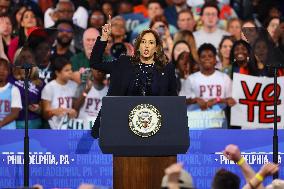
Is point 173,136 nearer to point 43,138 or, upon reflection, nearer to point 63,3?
point 43,138

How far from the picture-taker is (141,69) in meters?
9.61

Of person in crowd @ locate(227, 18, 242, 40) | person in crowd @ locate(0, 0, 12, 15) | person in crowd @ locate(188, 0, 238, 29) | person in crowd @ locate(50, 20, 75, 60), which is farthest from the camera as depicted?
person in crowd @ locate(188, 0, 238, 29)

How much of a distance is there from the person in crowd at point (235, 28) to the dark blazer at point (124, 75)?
208 inches

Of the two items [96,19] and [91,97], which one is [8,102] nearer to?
[91,97]

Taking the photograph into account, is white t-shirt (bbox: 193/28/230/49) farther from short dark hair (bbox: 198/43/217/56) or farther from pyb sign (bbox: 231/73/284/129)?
pyb sign (bbox: 231/73/284/129)

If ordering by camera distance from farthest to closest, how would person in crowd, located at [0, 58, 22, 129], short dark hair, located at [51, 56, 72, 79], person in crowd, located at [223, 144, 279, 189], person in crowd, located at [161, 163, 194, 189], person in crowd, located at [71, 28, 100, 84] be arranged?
person in crowd, located at [71, 28, 100, 84] < short dark hair, located at [51, 56, 72, 79] < person in crowd, located at [0, 58, 22, 129] < person in crowd, located at [223, 144, 279, 189] < person in crowd, located at [161, 163, 194, 189]

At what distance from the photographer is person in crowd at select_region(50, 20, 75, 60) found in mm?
14050

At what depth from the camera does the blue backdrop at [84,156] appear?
10633 millimetres

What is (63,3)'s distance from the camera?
49.7 feet

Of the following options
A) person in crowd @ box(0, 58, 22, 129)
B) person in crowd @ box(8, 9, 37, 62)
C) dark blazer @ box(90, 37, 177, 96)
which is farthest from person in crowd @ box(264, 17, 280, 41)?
dark blazer @ box(90, 37, 177, 96)

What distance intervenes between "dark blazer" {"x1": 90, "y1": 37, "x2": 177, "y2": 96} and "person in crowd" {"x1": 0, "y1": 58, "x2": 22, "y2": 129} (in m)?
3.12

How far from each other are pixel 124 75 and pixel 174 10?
243 inches

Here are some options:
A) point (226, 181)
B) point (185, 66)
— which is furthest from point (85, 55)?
point (226, 181)

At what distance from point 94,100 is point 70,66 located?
1.63 ft
